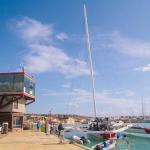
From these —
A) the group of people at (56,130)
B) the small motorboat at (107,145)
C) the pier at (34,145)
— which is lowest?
the small motorboat at (107,145)

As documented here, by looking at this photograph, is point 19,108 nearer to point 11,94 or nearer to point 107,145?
point 11,94

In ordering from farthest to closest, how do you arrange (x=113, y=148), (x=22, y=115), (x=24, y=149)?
(x=22, y=115) < (x=113, y=148) < (x=24, y=149)

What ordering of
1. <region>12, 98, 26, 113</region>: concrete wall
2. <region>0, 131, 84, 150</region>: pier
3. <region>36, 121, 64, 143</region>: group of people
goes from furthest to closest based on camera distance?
<region>12, 98, 26, 113</region>: concrete wall → <region>36, 121, 64, 143</region>: group of people → <region>0, 131, 84, 150</region>: pier

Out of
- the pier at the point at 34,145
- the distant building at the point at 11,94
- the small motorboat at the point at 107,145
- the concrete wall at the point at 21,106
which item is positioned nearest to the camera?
the pier at the point at 34,145

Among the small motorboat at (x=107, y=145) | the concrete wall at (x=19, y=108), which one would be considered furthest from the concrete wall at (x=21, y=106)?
the small motorboat at (x=107, y=145)

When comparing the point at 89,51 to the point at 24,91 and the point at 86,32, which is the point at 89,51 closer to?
the point at 86,32

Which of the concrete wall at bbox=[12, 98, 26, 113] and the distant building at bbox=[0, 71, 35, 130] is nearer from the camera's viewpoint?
the distant building at bbox=[0, 71, 35, 130]

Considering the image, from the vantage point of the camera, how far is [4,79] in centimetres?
5188

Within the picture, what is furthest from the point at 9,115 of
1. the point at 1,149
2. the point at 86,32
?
the point at 1,149

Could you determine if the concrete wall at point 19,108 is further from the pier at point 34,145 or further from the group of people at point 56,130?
the pier at point 34,145

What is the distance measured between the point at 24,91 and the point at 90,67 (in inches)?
481

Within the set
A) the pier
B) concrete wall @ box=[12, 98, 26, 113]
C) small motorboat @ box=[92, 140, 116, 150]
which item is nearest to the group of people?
the pier

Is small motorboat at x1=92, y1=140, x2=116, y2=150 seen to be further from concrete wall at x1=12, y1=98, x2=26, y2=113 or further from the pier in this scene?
concrete wall at x1=12, y1=98, x2=26, y2=113

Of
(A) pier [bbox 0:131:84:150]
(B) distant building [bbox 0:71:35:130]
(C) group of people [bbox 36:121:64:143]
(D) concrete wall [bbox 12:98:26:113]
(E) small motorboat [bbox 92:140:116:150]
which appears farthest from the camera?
(D) concrete wall [bbox 12:98:26:113]
